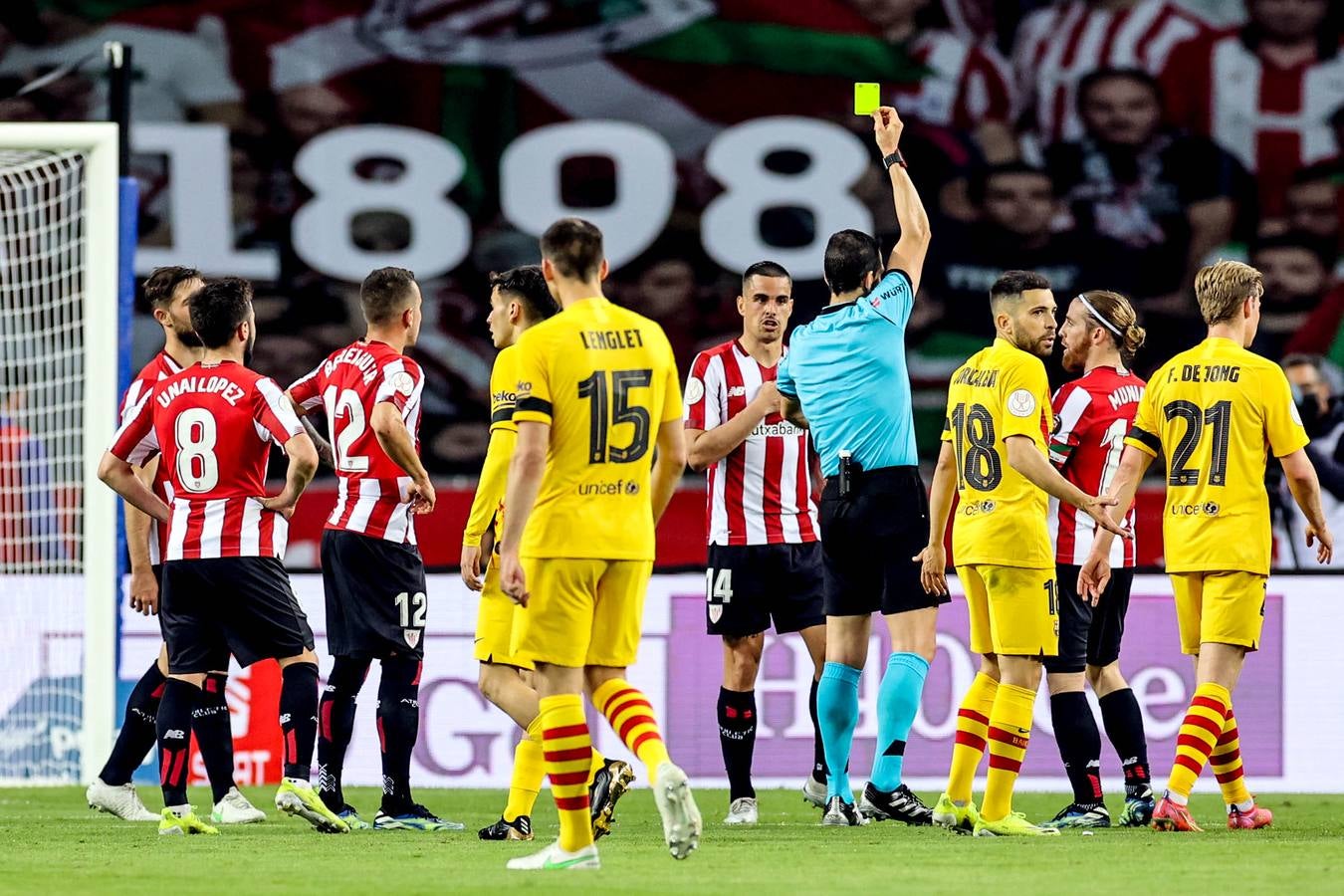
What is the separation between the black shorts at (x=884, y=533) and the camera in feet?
24.1

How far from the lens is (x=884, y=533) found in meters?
7.33

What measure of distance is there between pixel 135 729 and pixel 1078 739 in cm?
371

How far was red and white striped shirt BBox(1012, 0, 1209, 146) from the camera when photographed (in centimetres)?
1536

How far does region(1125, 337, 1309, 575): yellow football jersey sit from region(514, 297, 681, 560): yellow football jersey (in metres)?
2.36

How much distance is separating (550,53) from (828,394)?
8.62m

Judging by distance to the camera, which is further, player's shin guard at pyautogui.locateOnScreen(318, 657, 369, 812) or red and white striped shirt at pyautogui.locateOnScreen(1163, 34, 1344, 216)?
red and white striped shirt at pyautogui.locateOnScreen(1163, 34, 1344, 216)

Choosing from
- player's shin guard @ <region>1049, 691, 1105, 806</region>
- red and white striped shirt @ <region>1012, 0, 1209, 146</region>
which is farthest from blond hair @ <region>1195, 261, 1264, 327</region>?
red and white striped shirt @ <region>1012, 0, 1209, 146</region>

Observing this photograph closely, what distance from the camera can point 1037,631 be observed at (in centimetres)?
693

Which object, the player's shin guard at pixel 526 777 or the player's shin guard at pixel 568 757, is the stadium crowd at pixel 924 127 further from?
the player's shin guard at pixel 568 757

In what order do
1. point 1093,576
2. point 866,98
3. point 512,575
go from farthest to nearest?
1. point 1093,576
2. point 866,98
3. point 512,575

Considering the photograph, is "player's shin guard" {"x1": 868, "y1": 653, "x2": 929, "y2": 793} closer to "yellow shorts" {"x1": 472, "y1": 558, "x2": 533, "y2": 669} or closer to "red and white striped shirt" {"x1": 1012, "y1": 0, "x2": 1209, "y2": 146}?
"yellow shorts" {"x1": 472, "y1": 558, "x2": 533, "y2": 669}

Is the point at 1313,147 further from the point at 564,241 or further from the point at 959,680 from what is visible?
the point at 564,241

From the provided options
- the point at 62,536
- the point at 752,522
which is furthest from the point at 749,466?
the point at 62,536

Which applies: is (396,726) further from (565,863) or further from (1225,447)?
(1225,447)
